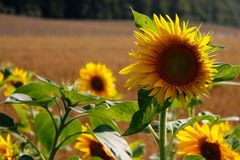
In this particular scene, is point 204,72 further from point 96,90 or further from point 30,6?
point 30,6

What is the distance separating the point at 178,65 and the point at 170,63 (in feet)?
0.07

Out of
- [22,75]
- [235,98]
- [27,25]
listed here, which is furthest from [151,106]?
[27,25]

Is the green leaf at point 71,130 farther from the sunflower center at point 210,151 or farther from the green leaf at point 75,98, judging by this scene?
the sunflower center at point 210,151

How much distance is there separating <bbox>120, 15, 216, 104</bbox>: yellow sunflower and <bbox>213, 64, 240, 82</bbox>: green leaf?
6cm

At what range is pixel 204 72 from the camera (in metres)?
0.98

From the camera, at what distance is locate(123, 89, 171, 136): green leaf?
94 centimetres

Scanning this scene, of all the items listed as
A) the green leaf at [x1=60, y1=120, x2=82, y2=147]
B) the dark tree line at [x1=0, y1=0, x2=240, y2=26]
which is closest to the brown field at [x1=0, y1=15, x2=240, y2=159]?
the green leaf at [x1=60, y1=120, x2=82, y2=147]

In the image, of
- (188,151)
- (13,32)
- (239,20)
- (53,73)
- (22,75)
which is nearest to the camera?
(188,151)

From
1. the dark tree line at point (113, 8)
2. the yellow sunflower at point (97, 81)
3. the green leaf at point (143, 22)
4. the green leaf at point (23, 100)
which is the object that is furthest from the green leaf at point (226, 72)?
the dark tree line at point (113, 8)

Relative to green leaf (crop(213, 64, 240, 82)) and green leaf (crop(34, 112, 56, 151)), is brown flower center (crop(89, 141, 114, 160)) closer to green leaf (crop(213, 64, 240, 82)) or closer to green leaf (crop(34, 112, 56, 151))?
green leaf (crop(34, 112, 56, 151))

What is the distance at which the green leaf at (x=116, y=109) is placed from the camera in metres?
0.99

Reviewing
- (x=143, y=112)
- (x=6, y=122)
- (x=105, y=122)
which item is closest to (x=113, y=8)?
(x=105, y=122)

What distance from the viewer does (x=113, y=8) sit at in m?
55.3

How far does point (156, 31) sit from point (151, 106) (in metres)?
0.14
